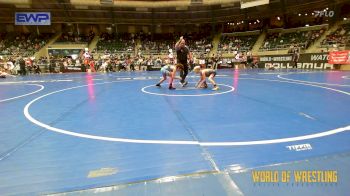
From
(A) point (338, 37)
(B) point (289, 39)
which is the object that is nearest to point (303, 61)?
(A) point (338, 37)

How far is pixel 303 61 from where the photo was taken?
71.3ft

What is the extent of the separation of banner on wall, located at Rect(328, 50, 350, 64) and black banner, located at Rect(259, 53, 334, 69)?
40cm

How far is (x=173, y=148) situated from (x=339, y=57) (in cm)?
1994

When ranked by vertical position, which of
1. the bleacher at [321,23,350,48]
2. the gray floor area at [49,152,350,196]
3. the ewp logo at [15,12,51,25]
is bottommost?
the gray floor area at [49,152,350,196]

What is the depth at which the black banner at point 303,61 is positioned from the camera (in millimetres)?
19945

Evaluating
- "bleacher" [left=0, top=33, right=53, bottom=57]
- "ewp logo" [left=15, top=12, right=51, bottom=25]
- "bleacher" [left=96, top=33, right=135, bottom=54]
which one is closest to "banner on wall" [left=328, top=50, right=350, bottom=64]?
"bleacher" [left=96, top=33, right=135, bottom=54]

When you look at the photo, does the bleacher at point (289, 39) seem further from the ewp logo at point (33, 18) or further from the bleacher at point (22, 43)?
the bleacher at point (22, 43)

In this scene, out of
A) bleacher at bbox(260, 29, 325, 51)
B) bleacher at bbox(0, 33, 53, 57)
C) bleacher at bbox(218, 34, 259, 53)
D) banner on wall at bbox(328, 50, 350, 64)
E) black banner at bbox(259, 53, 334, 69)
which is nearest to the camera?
banner on wall at bbox(328, 50, 350, 64)

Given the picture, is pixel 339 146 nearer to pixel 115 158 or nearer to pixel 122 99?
pixel 115 158

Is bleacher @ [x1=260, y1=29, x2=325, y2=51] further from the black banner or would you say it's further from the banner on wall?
the banner on wall

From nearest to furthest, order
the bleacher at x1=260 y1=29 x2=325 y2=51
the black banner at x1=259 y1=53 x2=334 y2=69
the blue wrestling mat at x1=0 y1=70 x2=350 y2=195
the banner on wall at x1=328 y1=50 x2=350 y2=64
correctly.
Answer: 1. the blue wrestling mat at x1=0 y1=70 x2=350 y2=195
2. the banner on wall at x1=328 y1=50 x2=350 y2=64
3. the black banner at x1=259 y1=53 x2=334 y2=69
4. the bleacher at x1=260 y1=29 x2=325 y2=51

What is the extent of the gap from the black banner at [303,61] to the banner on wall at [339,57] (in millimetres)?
398

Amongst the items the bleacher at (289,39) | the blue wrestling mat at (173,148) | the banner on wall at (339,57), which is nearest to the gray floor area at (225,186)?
the blue wrestling mat at (173,148)

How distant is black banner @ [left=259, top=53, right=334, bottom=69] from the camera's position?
19.9 metres
